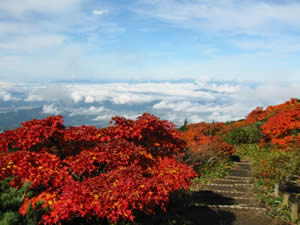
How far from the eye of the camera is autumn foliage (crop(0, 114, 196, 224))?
460cm

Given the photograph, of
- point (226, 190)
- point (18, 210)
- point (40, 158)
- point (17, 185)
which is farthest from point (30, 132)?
point (226, 190)

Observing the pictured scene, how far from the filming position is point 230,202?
9836 mm

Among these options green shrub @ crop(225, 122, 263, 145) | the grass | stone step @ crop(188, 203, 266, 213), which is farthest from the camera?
green shrub @ crop(225, 122, 263, 145)

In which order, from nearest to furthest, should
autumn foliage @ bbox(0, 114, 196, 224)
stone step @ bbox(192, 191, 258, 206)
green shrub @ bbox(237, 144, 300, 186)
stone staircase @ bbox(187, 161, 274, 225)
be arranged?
1. autumn foliage @ bbox(0, 114, 196, 224)
2. stone staircase @ bbox(187, 161, 274, 225)
3. stone step @ bbox(192, 191, 258, 206)
4. green shrub @ bbox(237, 144, 300, 186)

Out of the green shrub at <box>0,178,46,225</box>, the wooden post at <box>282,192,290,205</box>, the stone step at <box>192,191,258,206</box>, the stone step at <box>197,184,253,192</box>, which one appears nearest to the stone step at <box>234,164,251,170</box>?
the stone step at <box>197,184,253,192</box>

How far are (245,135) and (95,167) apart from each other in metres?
18.7

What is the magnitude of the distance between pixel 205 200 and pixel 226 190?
179cm

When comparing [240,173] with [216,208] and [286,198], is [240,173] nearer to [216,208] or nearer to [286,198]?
[286,198]

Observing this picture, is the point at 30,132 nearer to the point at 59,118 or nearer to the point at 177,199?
the point at 59,118

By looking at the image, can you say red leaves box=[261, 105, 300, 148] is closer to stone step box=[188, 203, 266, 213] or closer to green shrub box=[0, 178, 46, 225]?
stone step box=[188, 203, 266, 213]

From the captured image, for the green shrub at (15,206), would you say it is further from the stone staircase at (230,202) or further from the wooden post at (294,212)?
the wooden post at (294,212)

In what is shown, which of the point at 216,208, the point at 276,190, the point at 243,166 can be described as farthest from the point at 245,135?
the point at 216,208

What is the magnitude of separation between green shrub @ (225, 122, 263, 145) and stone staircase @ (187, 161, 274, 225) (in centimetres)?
849

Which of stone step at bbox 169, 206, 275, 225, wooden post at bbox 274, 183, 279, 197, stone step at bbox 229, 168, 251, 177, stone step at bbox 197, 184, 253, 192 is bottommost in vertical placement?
stone step at bbox 229, 168, 251, 177
